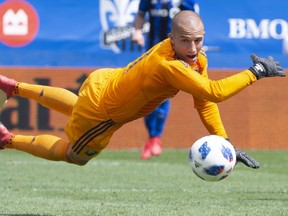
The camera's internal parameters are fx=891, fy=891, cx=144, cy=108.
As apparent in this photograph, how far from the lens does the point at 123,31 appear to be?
47.1 feet

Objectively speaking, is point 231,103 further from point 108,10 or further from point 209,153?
point 209,153

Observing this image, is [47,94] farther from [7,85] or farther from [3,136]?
[3,136]

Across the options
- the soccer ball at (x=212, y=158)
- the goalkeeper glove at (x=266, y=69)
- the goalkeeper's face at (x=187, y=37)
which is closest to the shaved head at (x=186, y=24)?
the goalkeeper's face at (x=187, y=37)

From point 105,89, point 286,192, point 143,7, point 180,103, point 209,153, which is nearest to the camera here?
point 209,153

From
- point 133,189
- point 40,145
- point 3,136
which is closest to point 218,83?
point 40,145

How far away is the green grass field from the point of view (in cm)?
665

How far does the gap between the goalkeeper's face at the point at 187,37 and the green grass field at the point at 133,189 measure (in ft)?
3.75

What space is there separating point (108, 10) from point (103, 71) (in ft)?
25.1

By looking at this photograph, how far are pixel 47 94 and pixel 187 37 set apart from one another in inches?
61.6

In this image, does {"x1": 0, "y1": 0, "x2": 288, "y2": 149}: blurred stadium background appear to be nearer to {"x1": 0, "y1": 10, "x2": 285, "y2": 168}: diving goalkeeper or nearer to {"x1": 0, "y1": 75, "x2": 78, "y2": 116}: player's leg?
{"x1": 0, "y1": 75, "x2": 78, "y2": 116}: player's leg

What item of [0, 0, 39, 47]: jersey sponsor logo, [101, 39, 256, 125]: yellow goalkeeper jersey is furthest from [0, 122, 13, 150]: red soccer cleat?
[0, 0, 39, 47]: jersey sponsor logo

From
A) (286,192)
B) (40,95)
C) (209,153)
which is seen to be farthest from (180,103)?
(209,153)

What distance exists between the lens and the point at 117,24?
14383 mm

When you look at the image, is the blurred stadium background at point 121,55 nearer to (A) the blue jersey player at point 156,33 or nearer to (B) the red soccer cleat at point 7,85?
(A) the blue jersey player at point 156,33
